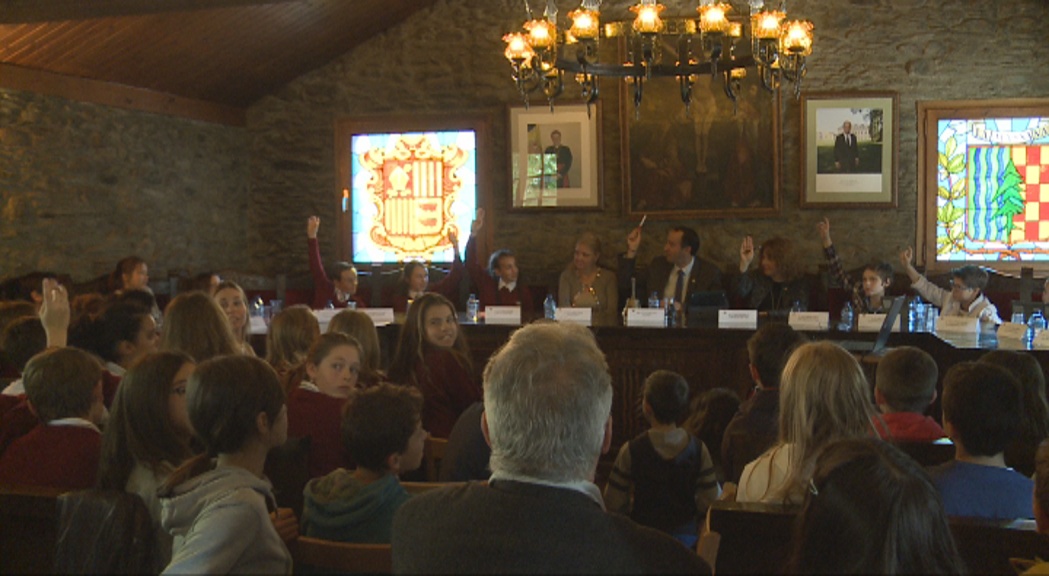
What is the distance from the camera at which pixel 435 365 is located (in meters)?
4.14

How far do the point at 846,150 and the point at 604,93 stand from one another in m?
2.22

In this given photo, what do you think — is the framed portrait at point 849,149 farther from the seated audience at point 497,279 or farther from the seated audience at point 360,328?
the seated audience at point 360,328

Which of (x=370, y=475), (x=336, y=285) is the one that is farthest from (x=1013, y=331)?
(x=336, y=285)

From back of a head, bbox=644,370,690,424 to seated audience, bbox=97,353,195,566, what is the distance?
1606 millimetres

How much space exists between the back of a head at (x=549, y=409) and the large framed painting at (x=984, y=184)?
782 centimetres

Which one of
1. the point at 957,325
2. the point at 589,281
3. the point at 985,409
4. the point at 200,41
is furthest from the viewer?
the point at 200,41

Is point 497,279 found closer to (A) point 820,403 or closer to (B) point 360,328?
(B) point 360,328

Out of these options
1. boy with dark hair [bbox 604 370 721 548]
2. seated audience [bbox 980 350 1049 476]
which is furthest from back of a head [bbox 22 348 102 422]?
seated audience [bbox 980 350 1049 476]

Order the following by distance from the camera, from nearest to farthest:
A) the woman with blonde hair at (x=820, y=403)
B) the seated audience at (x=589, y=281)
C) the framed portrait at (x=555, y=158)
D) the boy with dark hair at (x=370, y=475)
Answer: the boy with dark hair at (x=370, y=475), the woman with blonde hair at (x=820, y=403), the seated audience at (x=589, y=281), the framed portrait at (x=555, y=158)

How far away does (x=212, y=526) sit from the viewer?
6.49ft

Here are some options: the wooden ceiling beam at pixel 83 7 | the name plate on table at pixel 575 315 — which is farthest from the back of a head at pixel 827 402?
the wooden ceiling beam at pixel 83 7

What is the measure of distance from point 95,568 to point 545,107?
769 cm

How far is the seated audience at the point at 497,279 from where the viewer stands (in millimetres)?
7840

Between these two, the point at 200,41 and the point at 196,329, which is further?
the point at 200,41
